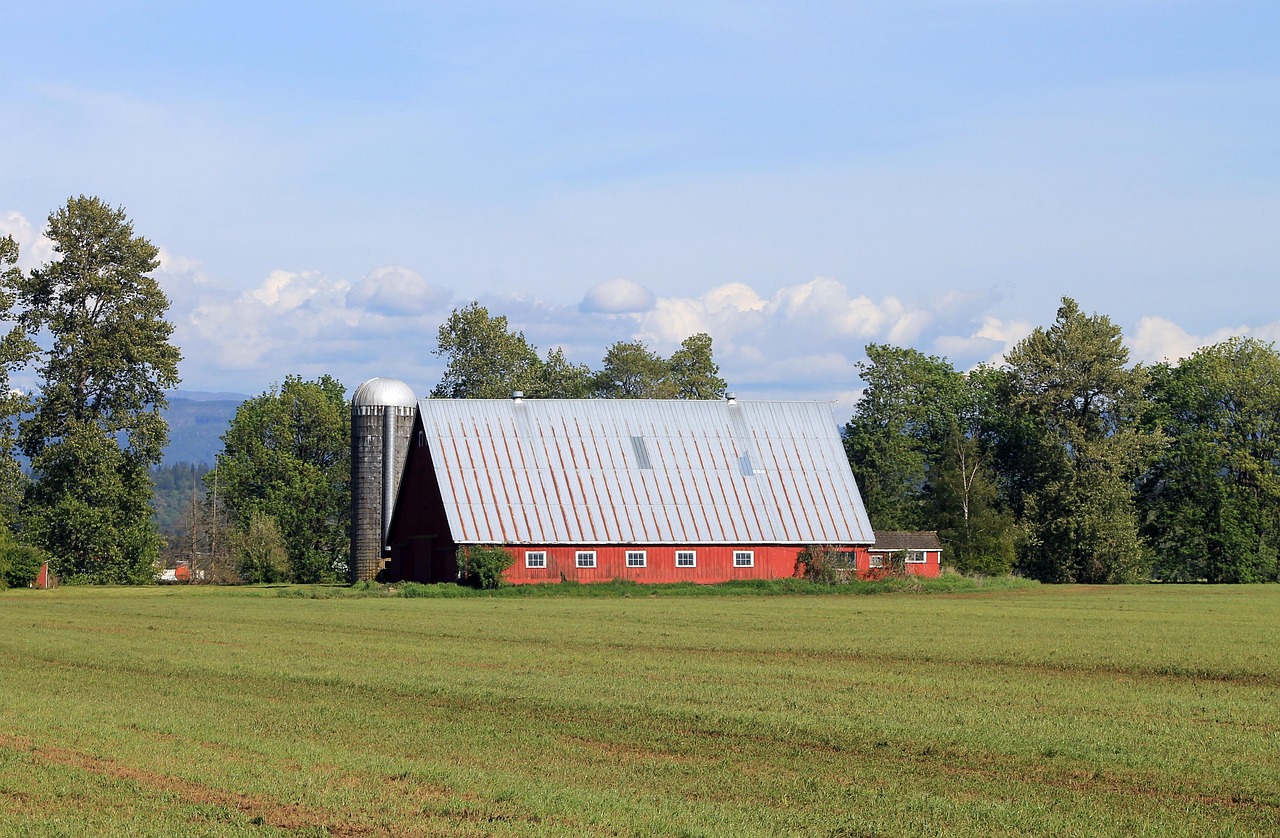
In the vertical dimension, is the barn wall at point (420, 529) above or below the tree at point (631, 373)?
below

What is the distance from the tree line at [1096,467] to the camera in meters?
77.1

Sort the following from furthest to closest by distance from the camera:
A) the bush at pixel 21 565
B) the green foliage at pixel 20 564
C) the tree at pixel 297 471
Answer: the tree at pixel 297 471, the bush at pixel 21 565, the green foliage at pixel 20 564

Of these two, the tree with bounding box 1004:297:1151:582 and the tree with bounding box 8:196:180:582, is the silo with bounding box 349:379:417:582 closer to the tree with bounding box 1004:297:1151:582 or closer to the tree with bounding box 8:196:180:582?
the tree with bounding box 8:196:180:582

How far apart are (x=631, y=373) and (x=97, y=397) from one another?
136 ft

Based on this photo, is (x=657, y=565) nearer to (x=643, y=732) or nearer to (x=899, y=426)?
(x=899, y=426)

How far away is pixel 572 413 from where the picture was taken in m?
67.5

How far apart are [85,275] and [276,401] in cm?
2742

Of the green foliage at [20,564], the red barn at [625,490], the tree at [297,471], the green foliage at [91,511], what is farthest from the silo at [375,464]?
the tree at [297,471]

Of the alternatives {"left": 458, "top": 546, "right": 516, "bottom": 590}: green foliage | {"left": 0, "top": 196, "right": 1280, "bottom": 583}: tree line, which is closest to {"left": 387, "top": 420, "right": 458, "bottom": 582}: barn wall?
{"left": 458, "top": 546, "right": 516, "bottom": 590}: green foliage

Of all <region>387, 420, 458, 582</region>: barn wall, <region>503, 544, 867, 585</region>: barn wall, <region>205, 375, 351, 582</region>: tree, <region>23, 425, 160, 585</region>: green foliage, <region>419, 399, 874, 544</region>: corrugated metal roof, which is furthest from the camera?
<region>205, 375, 351, 582</region>: tree

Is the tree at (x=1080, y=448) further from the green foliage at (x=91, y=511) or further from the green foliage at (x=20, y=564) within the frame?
the green foliage at (x=20, y=564)

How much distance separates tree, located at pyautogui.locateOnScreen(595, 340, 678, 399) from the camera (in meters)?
103

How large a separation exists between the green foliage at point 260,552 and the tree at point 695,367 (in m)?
30.3

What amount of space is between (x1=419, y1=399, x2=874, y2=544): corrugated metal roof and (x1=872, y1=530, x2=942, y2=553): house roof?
2703mm
